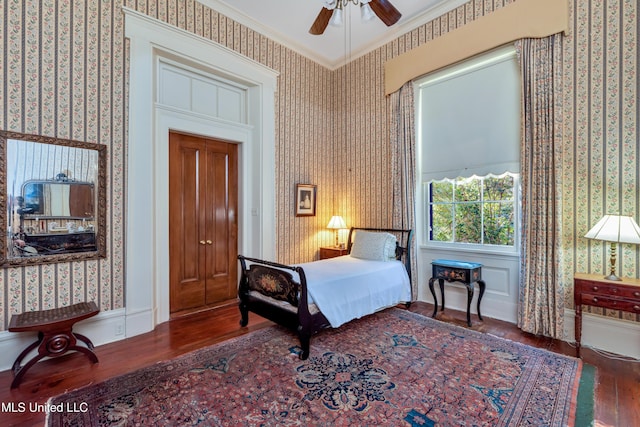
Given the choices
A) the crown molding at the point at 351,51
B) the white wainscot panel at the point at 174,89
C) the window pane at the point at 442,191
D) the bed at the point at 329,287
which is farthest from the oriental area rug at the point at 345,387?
the crown molding at the point at 351,51

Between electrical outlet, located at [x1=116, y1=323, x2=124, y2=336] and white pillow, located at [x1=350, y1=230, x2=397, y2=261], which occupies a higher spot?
white pillow, located at [x1=350, y1=230, x2=397, y2=261]

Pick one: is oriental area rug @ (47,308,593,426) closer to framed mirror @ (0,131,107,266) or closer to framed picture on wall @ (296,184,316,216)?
framed mirror @ (0,131,107,266)

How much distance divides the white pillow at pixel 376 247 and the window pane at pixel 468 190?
3.52 ft

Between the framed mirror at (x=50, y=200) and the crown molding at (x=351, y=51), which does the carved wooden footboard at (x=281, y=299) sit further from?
the crown molding at (x=351, y=51)

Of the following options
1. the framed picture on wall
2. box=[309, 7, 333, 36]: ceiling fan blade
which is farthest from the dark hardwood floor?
box=[309, 7, 333, 36]: ceiling fan blade

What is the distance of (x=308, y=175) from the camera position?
507 cm

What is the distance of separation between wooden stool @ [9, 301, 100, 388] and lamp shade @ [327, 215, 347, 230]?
131 inches

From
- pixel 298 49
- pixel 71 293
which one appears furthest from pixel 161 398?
pixel 298 49

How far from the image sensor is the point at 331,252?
16.3ft

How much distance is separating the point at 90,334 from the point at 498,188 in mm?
4789

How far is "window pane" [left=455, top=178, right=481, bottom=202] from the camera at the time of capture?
3.89m

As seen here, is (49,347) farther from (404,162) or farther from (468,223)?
(468,223)

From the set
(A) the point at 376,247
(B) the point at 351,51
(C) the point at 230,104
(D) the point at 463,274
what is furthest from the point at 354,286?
(B) the point at 351,51

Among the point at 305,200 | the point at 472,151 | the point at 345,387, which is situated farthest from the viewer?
the point at 305,200
